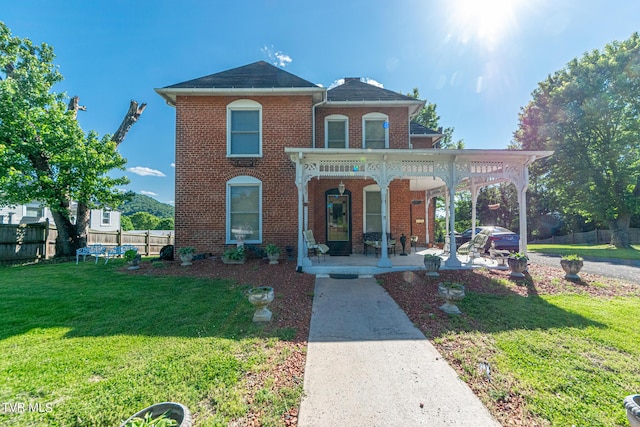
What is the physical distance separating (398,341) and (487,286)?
162 inches

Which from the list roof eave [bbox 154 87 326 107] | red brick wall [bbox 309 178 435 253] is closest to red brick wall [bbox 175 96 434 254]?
roof eave [bbox 154 87 326 107]

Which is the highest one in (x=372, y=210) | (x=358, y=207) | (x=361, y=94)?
(x=361, y=94)

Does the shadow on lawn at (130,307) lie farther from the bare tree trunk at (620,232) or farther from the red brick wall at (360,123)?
the bare tree trunk at (620,232)

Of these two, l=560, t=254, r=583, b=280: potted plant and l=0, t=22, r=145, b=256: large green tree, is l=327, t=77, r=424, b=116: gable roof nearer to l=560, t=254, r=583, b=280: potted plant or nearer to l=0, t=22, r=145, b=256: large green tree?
l=560, t=254, r=583, b=280: potted plant

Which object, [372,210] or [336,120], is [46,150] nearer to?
[336,120]

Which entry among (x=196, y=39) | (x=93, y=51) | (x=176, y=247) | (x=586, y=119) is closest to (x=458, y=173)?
(x=176, y=247)

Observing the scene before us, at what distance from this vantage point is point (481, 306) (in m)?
5.36

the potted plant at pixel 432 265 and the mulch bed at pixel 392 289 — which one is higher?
the potted plant at pixel 432 265

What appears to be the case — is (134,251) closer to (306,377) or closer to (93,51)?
(306,377)

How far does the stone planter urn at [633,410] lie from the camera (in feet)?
6.38

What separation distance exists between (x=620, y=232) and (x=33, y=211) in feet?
145

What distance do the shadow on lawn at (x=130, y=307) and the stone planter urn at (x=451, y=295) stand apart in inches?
Result: 116

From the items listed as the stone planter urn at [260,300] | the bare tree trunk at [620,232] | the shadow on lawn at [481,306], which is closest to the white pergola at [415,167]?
the shadow on lawn at [481,306]

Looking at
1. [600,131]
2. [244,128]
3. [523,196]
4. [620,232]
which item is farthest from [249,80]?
[620,232]
